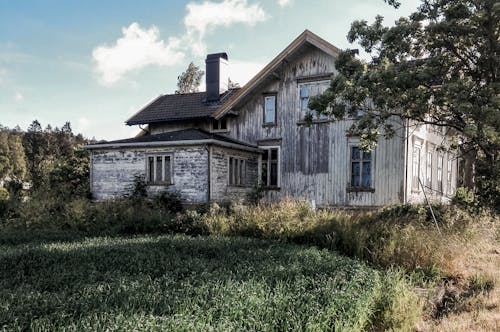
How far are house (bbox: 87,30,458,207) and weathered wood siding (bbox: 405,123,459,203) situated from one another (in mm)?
48

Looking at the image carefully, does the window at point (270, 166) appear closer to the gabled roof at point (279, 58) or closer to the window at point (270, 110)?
the window at point (270, 110)

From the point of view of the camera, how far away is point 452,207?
1347 centimetres

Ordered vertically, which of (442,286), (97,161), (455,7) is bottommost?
(442,286)

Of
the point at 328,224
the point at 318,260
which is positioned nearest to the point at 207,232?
the point at 328,224

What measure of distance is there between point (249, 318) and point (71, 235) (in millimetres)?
10011

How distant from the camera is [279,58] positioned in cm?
1955

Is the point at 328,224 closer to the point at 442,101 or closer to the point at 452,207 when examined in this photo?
the point at 452,207

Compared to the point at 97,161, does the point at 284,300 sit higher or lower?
lower

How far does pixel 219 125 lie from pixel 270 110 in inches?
117

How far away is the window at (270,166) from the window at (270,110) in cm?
125

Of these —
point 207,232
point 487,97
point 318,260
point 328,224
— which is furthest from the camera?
point 207,232

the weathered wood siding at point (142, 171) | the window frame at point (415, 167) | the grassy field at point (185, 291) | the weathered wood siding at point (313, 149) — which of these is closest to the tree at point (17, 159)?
the weathered wood siding at point (142, 171)

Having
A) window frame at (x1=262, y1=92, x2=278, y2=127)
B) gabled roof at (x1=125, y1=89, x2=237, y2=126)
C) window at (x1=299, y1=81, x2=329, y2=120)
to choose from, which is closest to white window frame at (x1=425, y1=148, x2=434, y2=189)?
window at (x1=299, y1=81, x2=329, y2=120)

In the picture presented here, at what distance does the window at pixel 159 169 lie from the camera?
1906 centimetres
